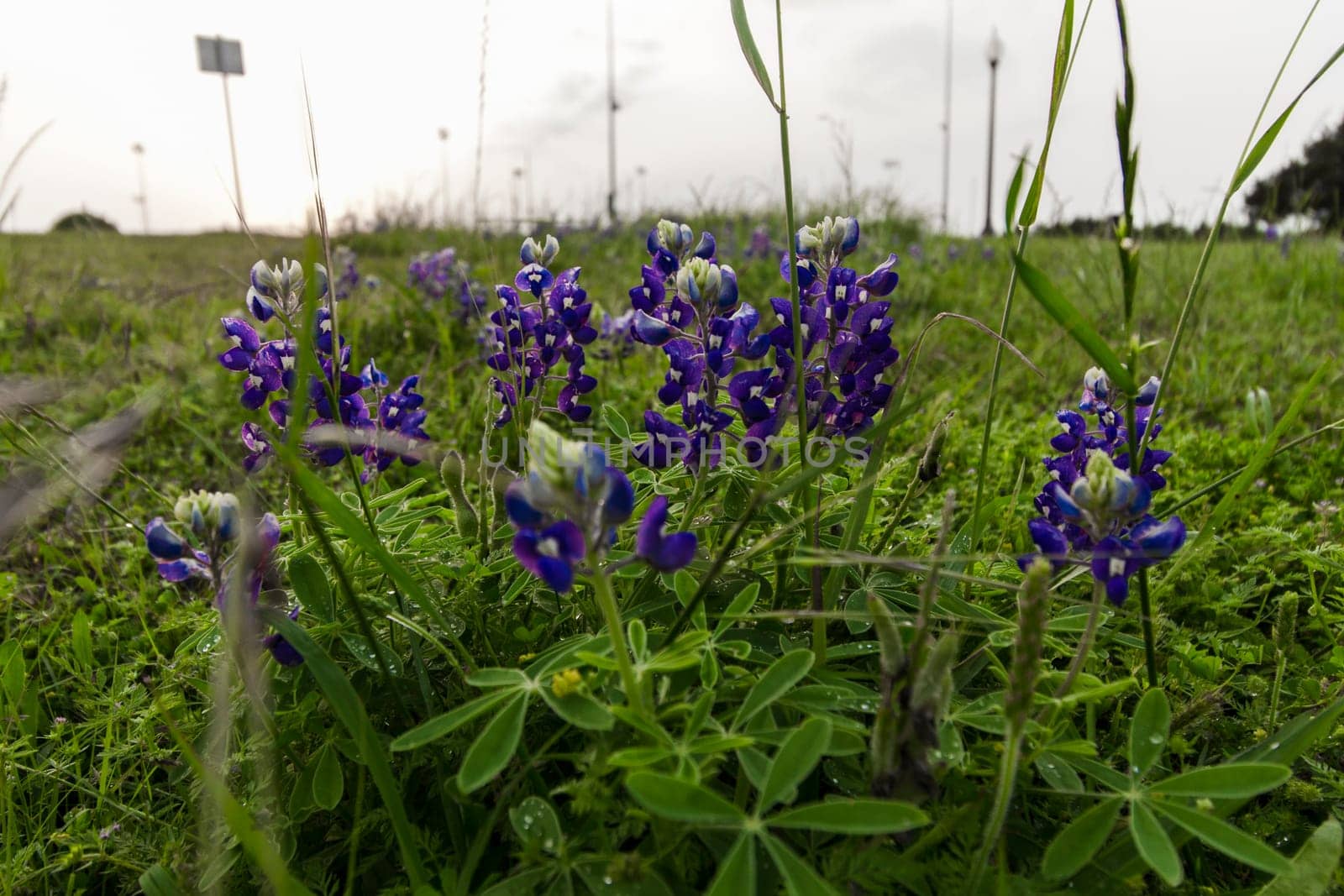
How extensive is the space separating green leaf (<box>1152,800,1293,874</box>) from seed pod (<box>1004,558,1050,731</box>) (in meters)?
0.29

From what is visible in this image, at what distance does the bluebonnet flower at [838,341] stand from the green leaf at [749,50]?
0.35 meters

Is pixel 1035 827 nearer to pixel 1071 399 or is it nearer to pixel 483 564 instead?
pixel 483 564

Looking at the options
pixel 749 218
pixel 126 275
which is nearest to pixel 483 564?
pixel 126 275

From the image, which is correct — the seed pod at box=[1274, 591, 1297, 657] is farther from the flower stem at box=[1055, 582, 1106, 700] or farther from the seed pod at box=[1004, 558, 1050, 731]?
the seed pod at box=[1004, 558, 1050, 731]

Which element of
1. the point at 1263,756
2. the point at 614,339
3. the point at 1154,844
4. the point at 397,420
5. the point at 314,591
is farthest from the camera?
the point at 614,339

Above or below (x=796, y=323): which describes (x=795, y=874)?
below

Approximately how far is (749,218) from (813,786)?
9.56 meters

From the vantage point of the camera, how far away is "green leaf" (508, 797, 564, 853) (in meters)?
1.11

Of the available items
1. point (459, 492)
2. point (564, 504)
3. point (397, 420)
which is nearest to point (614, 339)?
point (397, 420)

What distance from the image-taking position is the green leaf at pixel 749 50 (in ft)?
4.31

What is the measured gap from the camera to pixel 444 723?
1.14 meters

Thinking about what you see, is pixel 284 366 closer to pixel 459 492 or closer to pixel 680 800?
pixel 459 492

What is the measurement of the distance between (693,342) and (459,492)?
0.50 m

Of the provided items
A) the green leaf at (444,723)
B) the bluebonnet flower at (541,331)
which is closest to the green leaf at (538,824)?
the green leaf at (444,723)
